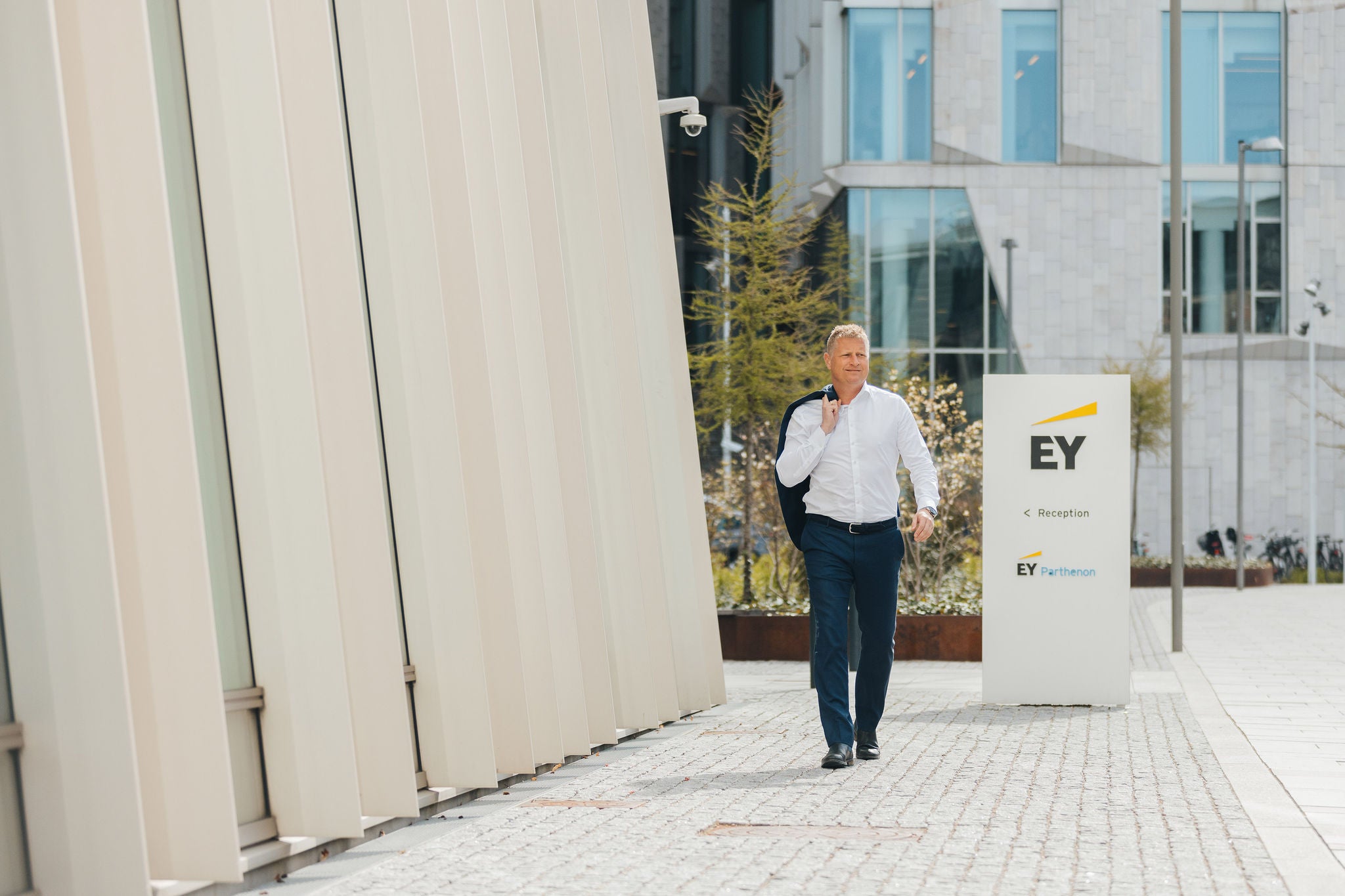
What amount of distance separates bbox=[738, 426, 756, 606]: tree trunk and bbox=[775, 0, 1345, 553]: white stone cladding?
890 inches

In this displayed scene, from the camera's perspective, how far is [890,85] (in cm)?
3981

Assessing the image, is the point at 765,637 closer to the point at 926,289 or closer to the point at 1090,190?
the point at 926,289

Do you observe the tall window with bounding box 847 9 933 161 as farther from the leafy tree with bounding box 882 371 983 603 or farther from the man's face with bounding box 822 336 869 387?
the man's face with bounding box 822 336 869 387

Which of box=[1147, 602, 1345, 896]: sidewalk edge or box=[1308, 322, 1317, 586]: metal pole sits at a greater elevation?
box=[1147, 602, 1345, 896]: sidewalk edge

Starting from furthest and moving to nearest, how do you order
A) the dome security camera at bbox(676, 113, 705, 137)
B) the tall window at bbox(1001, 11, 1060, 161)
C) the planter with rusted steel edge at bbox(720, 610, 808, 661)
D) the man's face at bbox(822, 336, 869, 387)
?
the tall window at bbox(1001, 11, 1060, 161)
the planter with rusted steel edge at bbox(720, 610, 808, 661)
the dome security camera at bbox(676, 113, 705, 137)
the man's face at bbox(822, 336, 869, 387)

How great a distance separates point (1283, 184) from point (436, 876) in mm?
40642

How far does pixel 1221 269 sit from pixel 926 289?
8003 mm

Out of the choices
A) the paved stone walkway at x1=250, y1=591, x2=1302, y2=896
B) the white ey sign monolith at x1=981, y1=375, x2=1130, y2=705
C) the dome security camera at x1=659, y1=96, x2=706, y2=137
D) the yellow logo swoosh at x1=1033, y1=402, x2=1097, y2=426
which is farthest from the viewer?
the dome security camera at x1=659, y1=96, x2=706, y2=137

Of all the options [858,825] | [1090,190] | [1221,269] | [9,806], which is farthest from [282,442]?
[1221,269]

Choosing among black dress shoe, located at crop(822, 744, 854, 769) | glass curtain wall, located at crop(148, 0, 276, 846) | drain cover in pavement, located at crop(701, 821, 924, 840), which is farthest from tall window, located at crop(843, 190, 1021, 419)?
glass curtain wall, located at crop(148, 0, 276, 846)

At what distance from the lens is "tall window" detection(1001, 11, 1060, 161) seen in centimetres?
4009

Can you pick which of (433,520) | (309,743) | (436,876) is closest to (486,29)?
(433,520)

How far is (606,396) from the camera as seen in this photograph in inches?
360

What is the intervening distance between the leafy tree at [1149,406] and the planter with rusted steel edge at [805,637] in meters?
21.8
